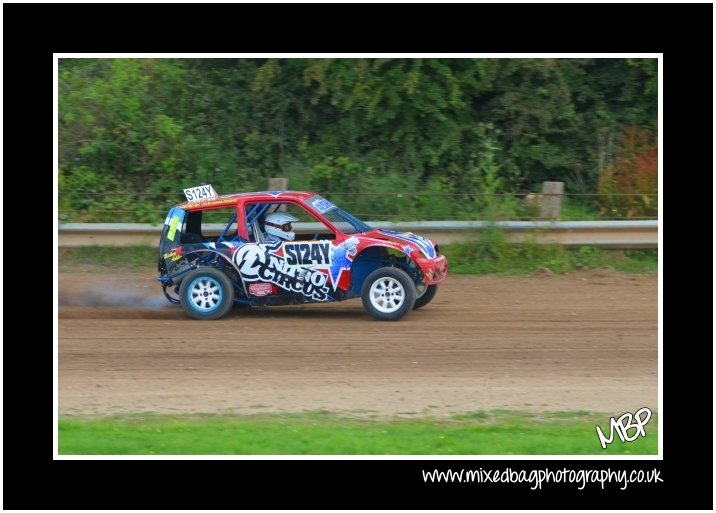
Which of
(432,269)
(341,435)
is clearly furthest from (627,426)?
(432,269)

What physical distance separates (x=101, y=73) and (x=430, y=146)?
7.82 meters

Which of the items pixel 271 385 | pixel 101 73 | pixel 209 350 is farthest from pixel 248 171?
pixel 271 385

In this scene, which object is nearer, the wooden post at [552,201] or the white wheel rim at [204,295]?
the white wheel rim at [204,295]

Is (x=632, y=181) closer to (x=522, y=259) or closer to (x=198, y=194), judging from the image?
(x=522, y=259)

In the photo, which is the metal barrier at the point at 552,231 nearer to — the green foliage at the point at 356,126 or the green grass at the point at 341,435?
the green foliage at the point at 356,126

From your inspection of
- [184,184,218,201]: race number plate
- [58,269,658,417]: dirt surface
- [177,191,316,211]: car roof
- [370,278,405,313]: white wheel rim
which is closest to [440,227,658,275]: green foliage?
[58,269,658,417]: dirt surface

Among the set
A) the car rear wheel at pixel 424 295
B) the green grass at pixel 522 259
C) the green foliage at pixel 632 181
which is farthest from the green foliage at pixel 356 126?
the car rear wheel at pixel 424 295

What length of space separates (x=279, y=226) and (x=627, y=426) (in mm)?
5731

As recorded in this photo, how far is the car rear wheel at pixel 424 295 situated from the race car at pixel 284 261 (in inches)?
2.6

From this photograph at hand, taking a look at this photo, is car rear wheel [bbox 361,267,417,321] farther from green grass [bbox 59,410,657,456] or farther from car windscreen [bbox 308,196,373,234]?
green grass [bbox 59,410,657,456]

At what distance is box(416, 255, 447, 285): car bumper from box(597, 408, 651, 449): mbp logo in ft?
13.1

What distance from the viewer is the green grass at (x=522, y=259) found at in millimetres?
16203

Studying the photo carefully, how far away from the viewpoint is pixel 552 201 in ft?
55.4

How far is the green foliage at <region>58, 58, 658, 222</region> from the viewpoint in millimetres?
19188
